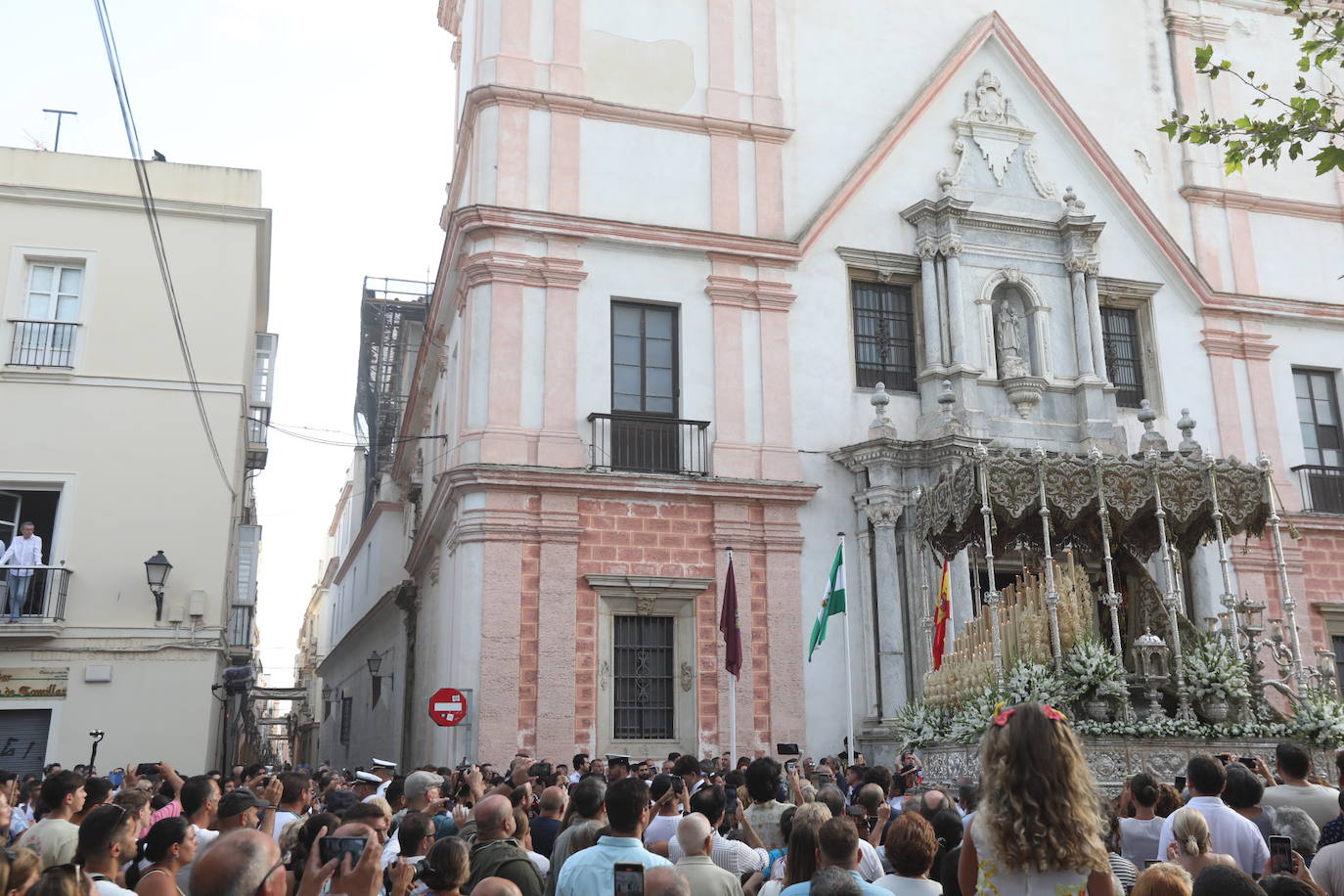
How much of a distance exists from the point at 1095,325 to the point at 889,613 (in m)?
6.53

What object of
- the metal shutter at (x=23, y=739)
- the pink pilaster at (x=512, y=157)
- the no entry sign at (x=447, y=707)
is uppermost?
the pink pilaster at (x=512, y=157)

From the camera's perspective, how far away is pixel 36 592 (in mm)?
17078

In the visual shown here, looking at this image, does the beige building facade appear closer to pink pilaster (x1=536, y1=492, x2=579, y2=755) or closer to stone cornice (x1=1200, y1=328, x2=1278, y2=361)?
pink pilaster (x1=536, y1=492, x2=579, y2=755)

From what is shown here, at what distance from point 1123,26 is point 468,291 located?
1419 centimetres

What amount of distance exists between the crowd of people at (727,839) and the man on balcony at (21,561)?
8.73 metres

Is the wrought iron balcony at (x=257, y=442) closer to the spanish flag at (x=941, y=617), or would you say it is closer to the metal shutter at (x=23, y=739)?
the metal shutter at (x=23, y=739)

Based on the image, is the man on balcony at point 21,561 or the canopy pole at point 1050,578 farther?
the man on balcony at point 21,561

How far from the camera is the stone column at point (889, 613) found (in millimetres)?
17797

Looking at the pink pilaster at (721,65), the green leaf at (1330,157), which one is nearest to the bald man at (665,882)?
the green leaf at (1330,157)

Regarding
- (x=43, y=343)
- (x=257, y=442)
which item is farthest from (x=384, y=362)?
(x=43, y=343)

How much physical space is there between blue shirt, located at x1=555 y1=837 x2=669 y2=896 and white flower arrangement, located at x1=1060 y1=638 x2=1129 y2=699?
836 centimetres

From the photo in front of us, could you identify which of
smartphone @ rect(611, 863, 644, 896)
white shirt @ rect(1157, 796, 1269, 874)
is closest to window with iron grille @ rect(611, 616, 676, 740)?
white shirt @ rect(1157, 796, 1269, 874)

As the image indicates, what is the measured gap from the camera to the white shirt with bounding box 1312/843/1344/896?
5.38m

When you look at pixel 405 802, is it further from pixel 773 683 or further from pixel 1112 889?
pixel 773 683
